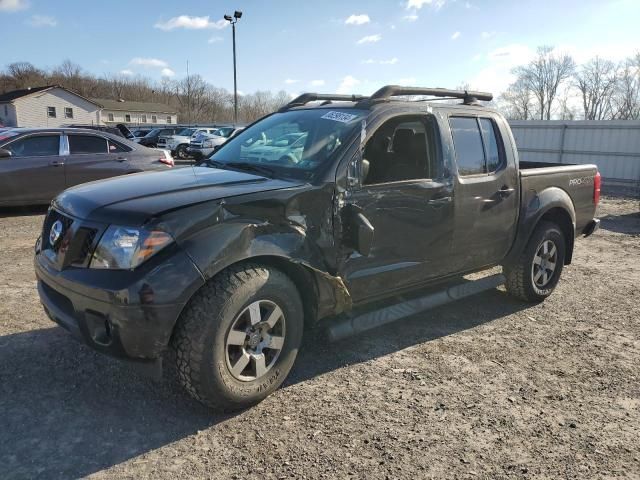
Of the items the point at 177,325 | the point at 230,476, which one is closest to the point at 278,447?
the point at 230,476

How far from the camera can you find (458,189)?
415cm

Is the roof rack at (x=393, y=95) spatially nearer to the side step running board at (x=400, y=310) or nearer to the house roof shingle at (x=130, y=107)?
the side step running board at (x=400, y=310)

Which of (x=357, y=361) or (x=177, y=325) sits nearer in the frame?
(x=177, y=325)

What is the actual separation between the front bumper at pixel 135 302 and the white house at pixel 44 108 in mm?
62108

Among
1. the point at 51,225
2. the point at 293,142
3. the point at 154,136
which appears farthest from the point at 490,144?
the point at 154,136

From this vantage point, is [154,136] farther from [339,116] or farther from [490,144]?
[339,116]

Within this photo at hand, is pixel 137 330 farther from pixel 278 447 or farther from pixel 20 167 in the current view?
pixel 20 167

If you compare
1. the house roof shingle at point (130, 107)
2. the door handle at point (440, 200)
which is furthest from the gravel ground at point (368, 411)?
the house roof shingle at point (130, 107)

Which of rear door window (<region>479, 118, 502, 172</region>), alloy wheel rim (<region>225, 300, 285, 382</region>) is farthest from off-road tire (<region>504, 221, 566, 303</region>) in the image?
alloy wheel rim (<region>225, 300, 285, 382</region>)

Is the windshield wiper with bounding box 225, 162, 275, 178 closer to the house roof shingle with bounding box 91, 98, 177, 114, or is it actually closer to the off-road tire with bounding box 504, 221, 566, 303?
the off-road tire with bounding box 504, 221, 566, 303

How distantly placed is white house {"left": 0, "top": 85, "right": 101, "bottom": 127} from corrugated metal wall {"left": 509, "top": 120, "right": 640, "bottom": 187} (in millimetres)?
53439

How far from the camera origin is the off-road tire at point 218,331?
281cm

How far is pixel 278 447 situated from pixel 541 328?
2.95 metres

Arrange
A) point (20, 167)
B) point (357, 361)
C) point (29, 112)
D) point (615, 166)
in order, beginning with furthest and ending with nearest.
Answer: point (29, 112) < point (615, 166) < point (20, 167) < point (357, 361)
